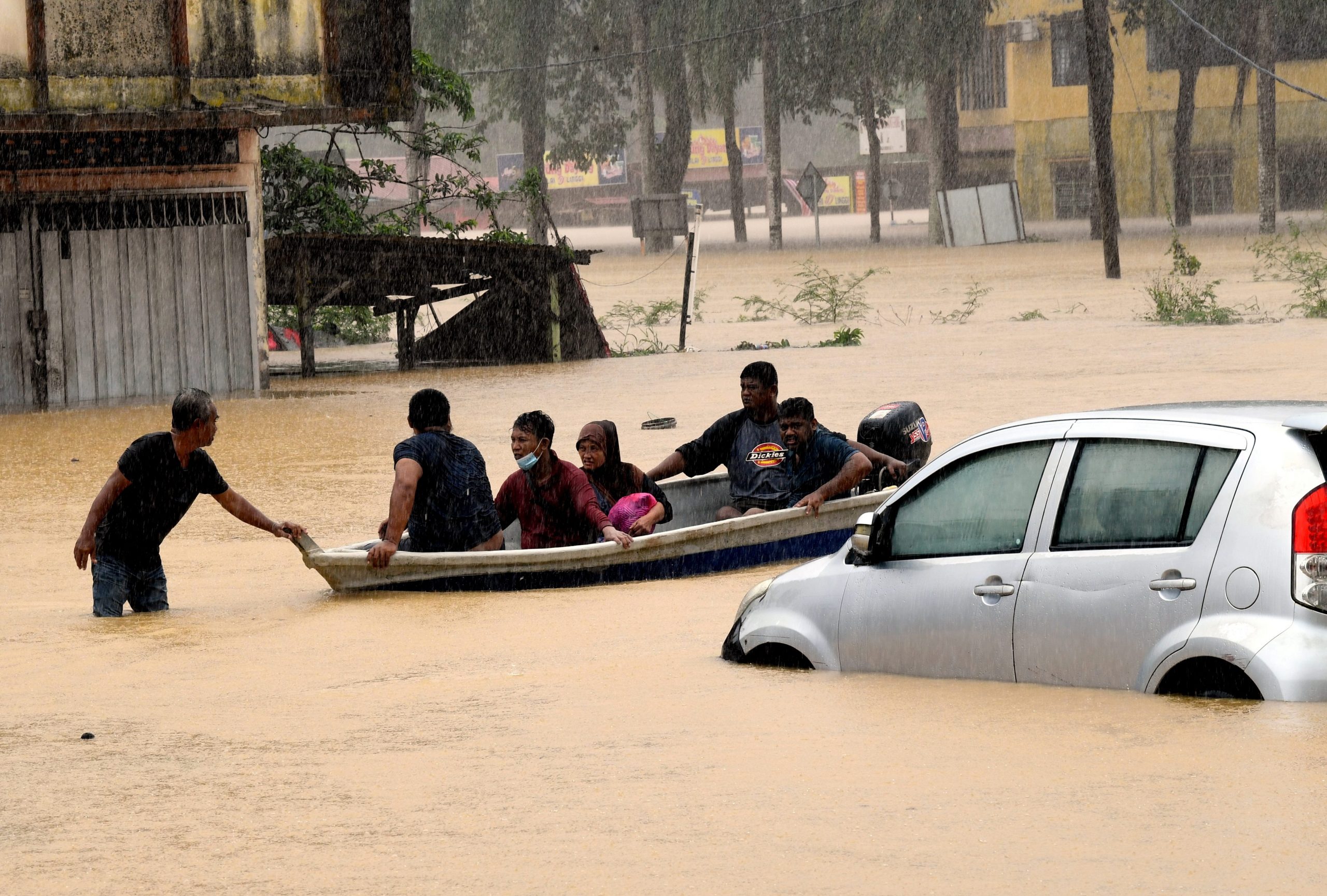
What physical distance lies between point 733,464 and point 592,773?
5185 millimetres

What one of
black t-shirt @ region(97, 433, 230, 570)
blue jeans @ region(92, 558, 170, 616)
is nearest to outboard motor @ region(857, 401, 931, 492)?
black t-shirt @ region(97, 433, 230, 570)

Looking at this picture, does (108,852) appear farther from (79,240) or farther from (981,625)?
(79,240)

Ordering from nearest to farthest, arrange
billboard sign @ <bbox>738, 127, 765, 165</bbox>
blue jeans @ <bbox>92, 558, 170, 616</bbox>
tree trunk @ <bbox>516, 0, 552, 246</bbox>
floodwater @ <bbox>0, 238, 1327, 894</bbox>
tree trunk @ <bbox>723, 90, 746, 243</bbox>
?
floodwater @ <bbox>0, 238, 1327, 894</bbox> < blue jeans @ <bbox>92, 558, 170, 616</bbox> < tree trunk @ <bbox>516, 0, 552, 246</bbox> < tree trunk @ <bbox>723, 90, 746, 243</bbox> < billboard sign @ <bbox>738, 127, 765, 165</bbox>

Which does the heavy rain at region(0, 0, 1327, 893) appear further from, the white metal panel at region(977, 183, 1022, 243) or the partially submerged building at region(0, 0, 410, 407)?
the white metal panel at region(977, 183, 1022, 243)

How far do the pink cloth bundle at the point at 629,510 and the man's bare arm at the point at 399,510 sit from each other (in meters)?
1.16

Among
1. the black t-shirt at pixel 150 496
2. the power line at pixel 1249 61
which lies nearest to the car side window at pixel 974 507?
the black t-shirt at pixel 150 496

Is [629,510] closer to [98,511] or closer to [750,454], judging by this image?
[750,454]

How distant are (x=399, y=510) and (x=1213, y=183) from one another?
5933cm

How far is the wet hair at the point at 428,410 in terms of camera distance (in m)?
9.95

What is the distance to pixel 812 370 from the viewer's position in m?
24.9

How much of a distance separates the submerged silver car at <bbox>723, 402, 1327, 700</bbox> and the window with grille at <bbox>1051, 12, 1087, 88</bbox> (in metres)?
59.5

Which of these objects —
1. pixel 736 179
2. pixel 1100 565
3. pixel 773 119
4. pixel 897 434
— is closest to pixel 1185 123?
pixel 773 119

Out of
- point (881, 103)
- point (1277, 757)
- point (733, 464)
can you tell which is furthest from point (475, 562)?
point (881, 103)

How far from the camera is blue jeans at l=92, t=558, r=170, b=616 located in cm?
973
